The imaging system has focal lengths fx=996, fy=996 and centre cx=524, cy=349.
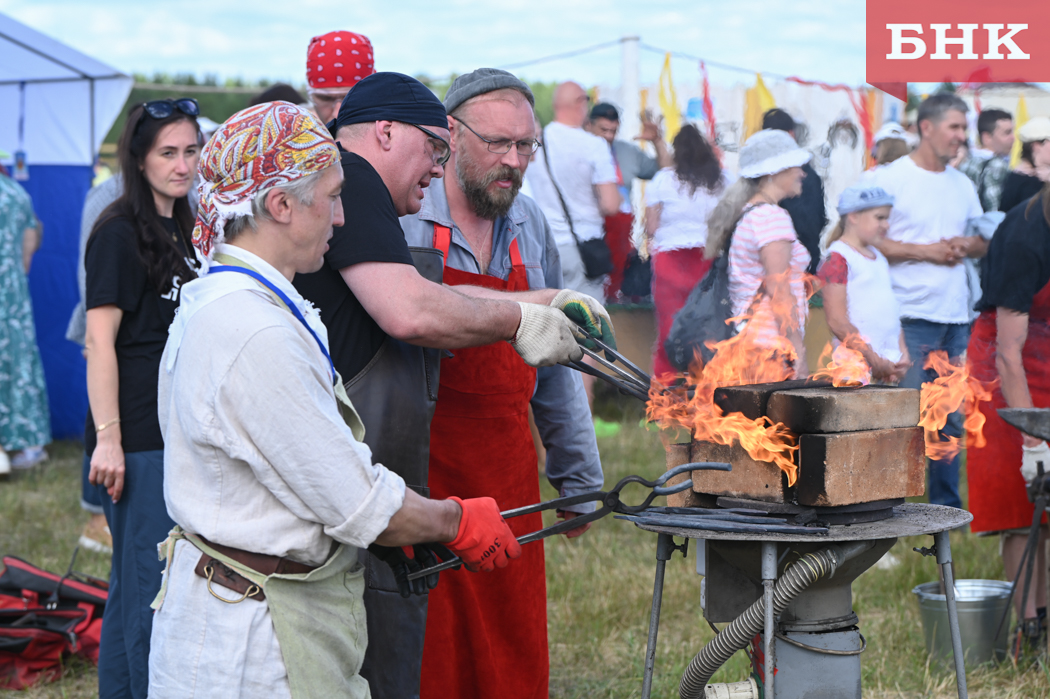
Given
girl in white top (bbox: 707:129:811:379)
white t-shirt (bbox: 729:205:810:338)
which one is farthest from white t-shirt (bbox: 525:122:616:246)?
white t-shirt (bbox: 729:205:810:338)

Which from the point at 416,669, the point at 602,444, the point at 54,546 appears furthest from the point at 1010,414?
the point at 54,546

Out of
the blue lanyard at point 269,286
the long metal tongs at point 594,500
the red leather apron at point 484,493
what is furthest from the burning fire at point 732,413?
the blue lanyard at point 269,286

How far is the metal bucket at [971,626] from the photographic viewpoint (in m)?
4.12

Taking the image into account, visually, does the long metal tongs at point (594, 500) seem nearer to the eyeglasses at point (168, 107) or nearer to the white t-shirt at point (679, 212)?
the eyeglasses at point (168, 107)

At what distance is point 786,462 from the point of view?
269cm

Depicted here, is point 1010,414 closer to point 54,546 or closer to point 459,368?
point 459,368

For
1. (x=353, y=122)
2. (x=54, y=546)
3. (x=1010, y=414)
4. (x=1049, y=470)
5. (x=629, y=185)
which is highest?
(x=629, y=185)

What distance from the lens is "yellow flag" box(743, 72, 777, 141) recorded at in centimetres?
924

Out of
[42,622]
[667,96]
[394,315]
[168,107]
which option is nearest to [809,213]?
[667,96]

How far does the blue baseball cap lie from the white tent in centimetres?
642

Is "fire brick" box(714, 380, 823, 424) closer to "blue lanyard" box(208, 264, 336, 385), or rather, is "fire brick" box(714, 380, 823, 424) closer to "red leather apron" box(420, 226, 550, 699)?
"red leather apron" box(420, 226, 550, 699)

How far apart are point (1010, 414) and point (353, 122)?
2748 millimetres

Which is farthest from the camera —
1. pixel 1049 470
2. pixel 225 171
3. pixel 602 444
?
pixel 602 444

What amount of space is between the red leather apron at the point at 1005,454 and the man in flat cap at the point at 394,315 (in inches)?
101
